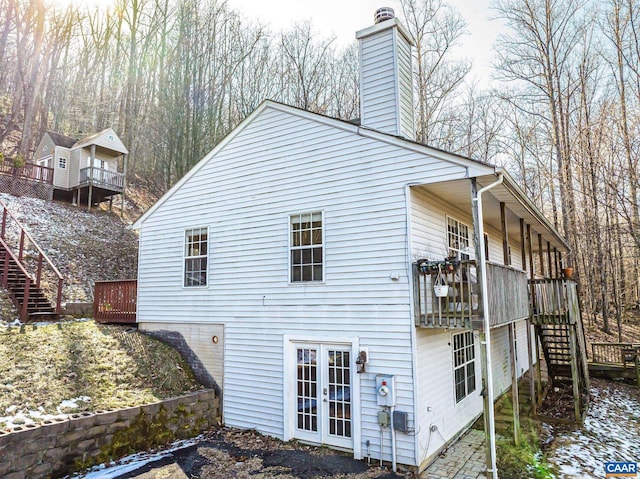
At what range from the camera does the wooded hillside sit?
60.8 feet

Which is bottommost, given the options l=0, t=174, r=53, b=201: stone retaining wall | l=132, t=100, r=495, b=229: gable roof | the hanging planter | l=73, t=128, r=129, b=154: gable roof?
the hanging planter

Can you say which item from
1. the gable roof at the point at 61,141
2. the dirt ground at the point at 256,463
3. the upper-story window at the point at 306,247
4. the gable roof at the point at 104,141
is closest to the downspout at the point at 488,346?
the dirt ground at the point at 256,463

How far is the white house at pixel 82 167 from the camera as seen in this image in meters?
22.0

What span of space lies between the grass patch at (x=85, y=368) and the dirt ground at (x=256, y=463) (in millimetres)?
1396

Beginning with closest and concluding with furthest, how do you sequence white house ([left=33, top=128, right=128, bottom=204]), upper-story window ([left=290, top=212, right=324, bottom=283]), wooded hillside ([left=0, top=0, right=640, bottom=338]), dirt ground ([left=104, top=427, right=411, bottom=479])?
dirt ground ([left=104, top=427, right=411, bottom=479]) < upper-story window ([left=290, top=212, right=324, bottom=283]) < wooded hillside ([left=0, top=0, right=640, bottom=338]) < white house ([left=33, top=128, right=128, bottom=204])

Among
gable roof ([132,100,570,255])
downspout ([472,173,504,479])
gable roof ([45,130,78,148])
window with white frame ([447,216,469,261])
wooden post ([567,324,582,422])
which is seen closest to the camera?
downspout ([472,173,504,479])

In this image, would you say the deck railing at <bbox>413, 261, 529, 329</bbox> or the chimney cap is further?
the chimney cap

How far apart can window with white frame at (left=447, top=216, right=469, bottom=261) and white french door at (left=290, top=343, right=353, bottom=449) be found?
11.6ft

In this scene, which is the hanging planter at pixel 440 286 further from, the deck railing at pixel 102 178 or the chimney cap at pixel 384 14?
the deck railing at pixel 102 178

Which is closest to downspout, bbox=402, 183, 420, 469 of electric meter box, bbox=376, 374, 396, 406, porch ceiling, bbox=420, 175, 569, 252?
electric meter box, bbox=376, 374, 396, 406

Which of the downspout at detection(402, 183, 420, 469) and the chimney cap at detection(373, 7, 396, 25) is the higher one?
the chimney cap at detection(373, 7, 396, 25)

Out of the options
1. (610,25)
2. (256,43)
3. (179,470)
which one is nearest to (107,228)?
(256,43)

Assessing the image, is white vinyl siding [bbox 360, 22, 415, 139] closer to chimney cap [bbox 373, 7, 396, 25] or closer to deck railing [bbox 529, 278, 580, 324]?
chimney cap [bbox 373, 7, 396, 25]

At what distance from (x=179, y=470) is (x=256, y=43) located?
83.4 feet
